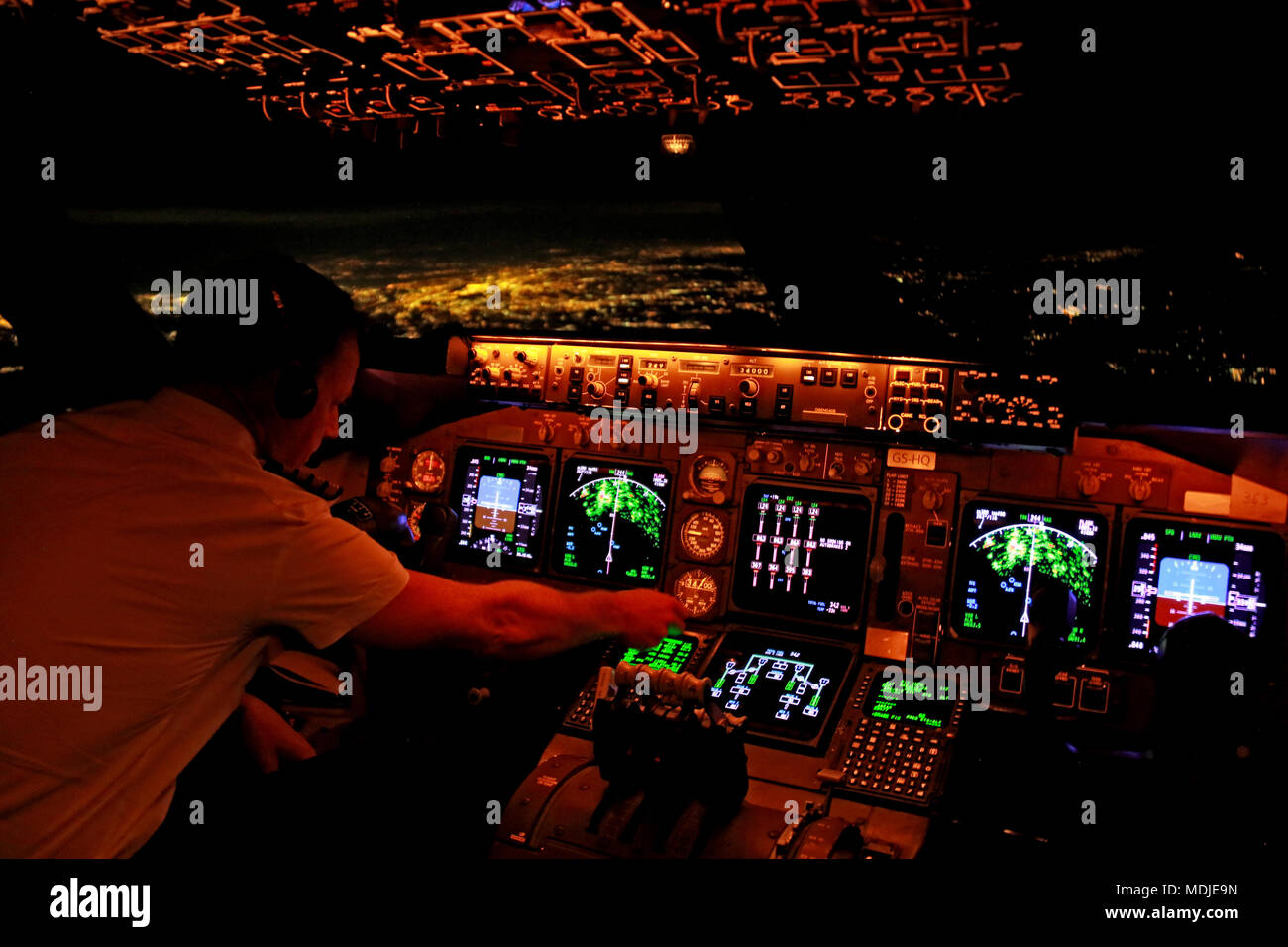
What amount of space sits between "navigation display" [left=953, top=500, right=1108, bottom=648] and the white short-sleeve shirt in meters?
2.05

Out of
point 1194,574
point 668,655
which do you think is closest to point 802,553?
point 668,655

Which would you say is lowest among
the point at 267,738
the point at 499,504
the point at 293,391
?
the point at 267,738

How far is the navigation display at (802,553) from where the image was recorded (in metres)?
2.98

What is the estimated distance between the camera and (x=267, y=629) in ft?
4.22

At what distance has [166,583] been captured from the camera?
118cm

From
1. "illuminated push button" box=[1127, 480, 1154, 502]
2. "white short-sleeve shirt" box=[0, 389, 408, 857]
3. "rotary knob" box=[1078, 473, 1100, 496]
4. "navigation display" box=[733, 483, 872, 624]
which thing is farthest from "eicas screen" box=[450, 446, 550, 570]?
"white short-sleeve shirt" box=[0, 389, 408, 857]

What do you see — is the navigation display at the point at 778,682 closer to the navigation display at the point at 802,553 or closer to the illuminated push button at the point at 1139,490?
the navigation display at the point at 802,553

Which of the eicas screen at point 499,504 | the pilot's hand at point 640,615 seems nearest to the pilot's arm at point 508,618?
the pilot's hand at point 640,615

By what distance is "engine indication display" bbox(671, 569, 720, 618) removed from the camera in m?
3.12

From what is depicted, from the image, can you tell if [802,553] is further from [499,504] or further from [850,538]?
→ [499,504]

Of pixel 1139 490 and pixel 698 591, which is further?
pixel 698 591

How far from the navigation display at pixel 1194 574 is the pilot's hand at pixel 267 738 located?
2.21 meters

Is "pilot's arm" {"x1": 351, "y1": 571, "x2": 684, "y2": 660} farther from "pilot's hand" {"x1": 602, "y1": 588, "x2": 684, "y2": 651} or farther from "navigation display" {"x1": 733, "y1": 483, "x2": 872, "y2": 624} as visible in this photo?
"navigation display" {"x1": 733, "y1": 483, "x2": 872, "y2": 624}

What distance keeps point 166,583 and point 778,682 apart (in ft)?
6.54
